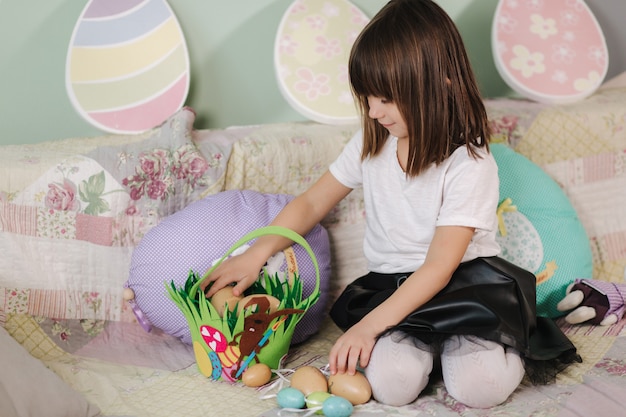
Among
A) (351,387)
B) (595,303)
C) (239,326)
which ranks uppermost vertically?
(239,326)

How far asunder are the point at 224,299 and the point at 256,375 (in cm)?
15

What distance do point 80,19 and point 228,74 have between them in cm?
38

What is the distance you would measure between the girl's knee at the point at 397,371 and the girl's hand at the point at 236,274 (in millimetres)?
285

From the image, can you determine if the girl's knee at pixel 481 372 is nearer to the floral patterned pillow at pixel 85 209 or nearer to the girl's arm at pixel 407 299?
the girl's arm at pixel 407 299

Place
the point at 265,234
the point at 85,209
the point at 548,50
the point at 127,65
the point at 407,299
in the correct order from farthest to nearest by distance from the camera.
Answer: the point at 548,50 → the point at 127,65 → the point at 85,209 → the point at 265,234 → the point at 407,299

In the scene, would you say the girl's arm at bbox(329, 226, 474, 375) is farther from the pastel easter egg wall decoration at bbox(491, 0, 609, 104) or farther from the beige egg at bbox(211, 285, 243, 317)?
the pastel easter egg wall decoration at bbox(491, 0, 609, 104)

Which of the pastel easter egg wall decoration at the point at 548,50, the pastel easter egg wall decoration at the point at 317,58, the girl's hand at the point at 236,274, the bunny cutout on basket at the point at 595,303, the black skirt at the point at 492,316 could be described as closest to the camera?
the black skirt at the point at 492,316

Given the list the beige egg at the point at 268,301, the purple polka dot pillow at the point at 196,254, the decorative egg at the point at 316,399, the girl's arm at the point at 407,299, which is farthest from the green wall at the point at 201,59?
the decorative egg at the point at 316,399

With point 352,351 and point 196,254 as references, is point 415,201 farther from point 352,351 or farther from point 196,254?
point 196,254

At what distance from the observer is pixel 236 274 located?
148 cm

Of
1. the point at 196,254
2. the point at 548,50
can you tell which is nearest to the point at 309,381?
the point at 196,254

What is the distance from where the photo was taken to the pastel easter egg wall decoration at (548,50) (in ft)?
6.85

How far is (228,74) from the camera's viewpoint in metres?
1.93

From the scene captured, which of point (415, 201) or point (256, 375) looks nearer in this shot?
point (256, 375)
